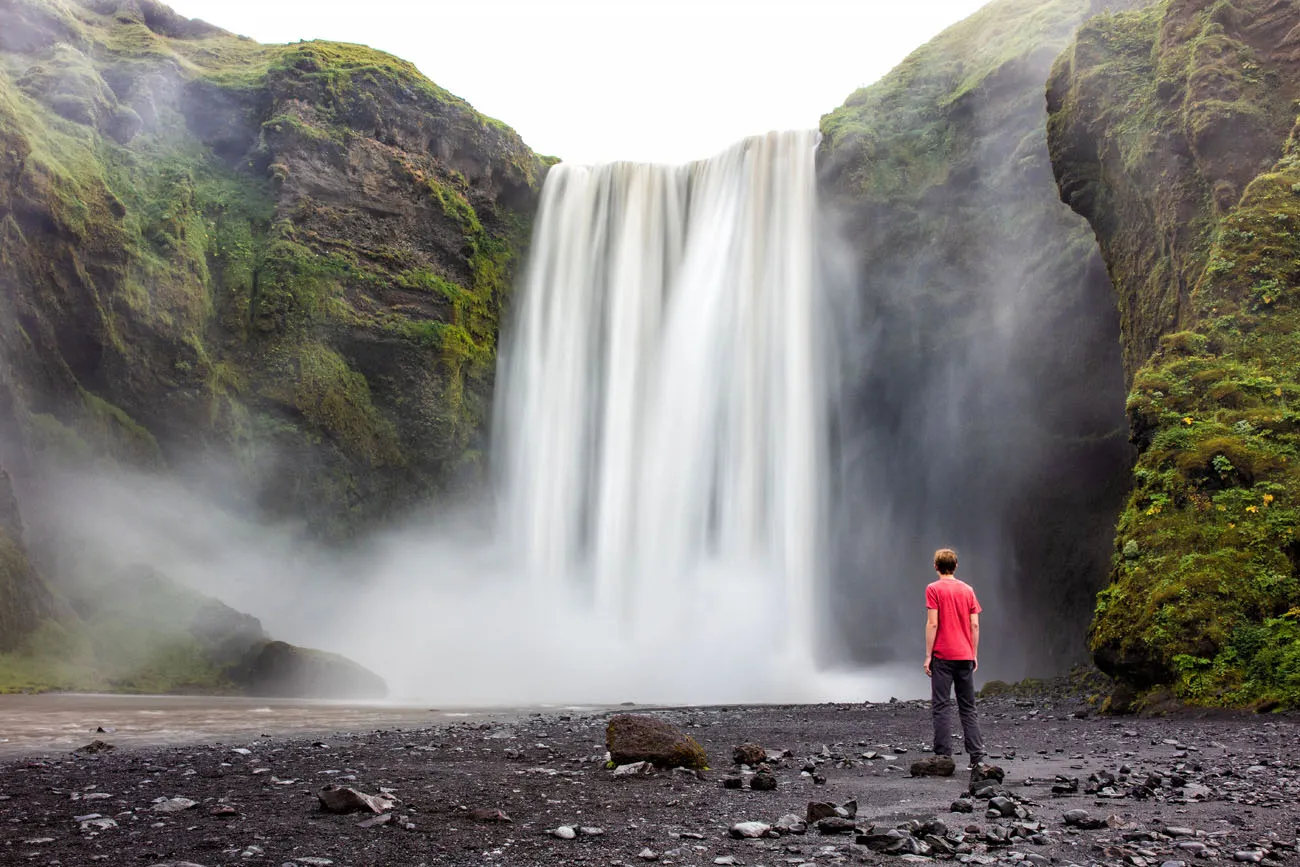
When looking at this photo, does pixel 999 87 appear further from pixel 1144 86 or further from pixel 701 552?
pixel 701 552

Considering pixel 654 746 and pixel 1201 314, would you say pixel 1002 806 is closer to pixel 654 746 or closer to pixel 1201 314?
pixel 654 746

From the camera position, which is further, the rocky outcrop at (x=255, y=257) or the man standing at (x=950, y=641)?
the rocky outcrop at (x=255, y=257)

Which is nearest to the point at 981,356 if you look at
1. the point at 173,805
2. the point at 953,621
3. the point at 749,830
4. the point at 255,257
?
the point at 953,621

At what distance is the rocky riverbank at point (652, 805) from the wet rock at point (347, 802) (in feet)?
0.09

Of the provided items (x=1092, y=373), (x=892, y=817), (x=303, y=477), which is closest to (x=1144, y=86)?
(x=1092, y=373)

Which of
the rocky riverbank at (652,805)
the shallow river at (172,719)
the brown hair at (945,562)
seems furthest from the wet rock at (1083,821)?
the shallow river at (172,719)

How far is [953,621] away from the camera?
7.44 m

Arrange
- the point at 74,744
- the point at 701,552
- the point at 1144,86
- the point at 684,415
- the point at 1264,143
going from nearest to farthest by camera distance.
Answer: the point at 74,744, the point at 1264,143, the point at 1144,86, the point at 701,552, the point at 684,415

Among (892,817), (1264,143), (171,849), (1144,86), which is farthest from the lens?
(1144,86)

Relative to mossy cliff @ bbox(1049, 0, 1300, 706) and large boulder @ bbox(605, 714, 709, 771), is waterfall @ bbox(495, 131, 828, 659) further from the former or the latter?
large boulder @ bbox(605, 714, 709, 771)

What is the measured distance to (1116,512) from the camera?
2505 centimetres

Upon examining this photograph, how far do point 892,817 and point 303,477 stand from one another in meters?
28.5

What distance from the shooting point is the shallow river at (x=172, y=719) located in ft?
33.6

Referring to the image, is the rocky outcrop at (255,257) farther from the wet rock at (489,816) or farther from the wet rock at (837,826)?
the wet rock at (837,826)
